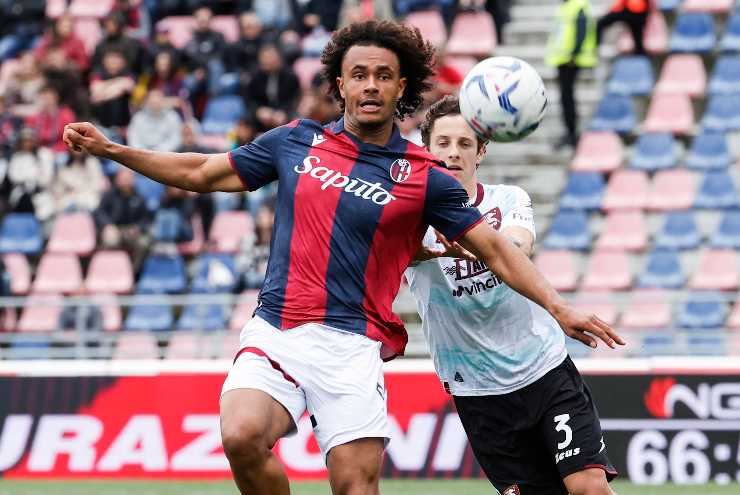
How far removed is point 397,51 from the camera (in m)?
6.17

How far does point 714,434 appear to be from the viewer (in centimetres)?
1115

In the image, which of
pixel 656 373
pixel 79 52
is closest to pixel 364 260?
pixel 656 373

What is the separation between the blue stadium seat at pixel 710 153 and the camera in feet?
51.4

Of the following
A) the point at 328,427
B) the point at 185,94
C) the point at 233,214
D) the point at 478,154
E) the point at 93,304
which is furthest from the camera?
the point at 185,94

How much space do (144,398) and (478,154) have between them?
5545mm

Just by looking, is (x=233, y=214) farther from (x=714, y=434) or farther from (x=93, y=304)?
(x=714, y=434)

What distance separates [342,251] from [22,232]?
11054 mm

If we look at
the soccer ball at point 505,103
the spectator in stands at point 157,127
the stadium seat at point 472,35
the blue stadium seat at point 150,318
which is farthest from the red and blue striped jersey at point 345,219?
the stadium seat at point 472,35

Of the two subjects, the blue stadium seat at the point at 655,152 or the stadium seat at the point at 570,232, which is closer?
the stadium seat at the point at 570,232

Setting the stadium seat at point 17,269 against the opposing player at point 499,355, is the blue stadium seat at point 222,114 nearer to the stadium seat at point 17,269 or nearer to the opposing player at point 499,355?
the stadium seat at point 17,269

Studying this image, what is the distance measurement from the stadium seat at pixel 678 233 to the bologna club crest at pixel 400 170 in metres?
9.36

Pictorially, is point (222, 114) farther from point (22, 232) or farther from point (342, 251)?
point (342, 251)

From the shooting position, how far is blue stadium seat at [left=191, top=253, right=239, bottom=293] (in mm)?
14859

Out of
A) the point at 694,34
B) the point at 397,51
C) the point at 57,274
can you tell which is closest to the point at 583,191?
the point at 694,34
